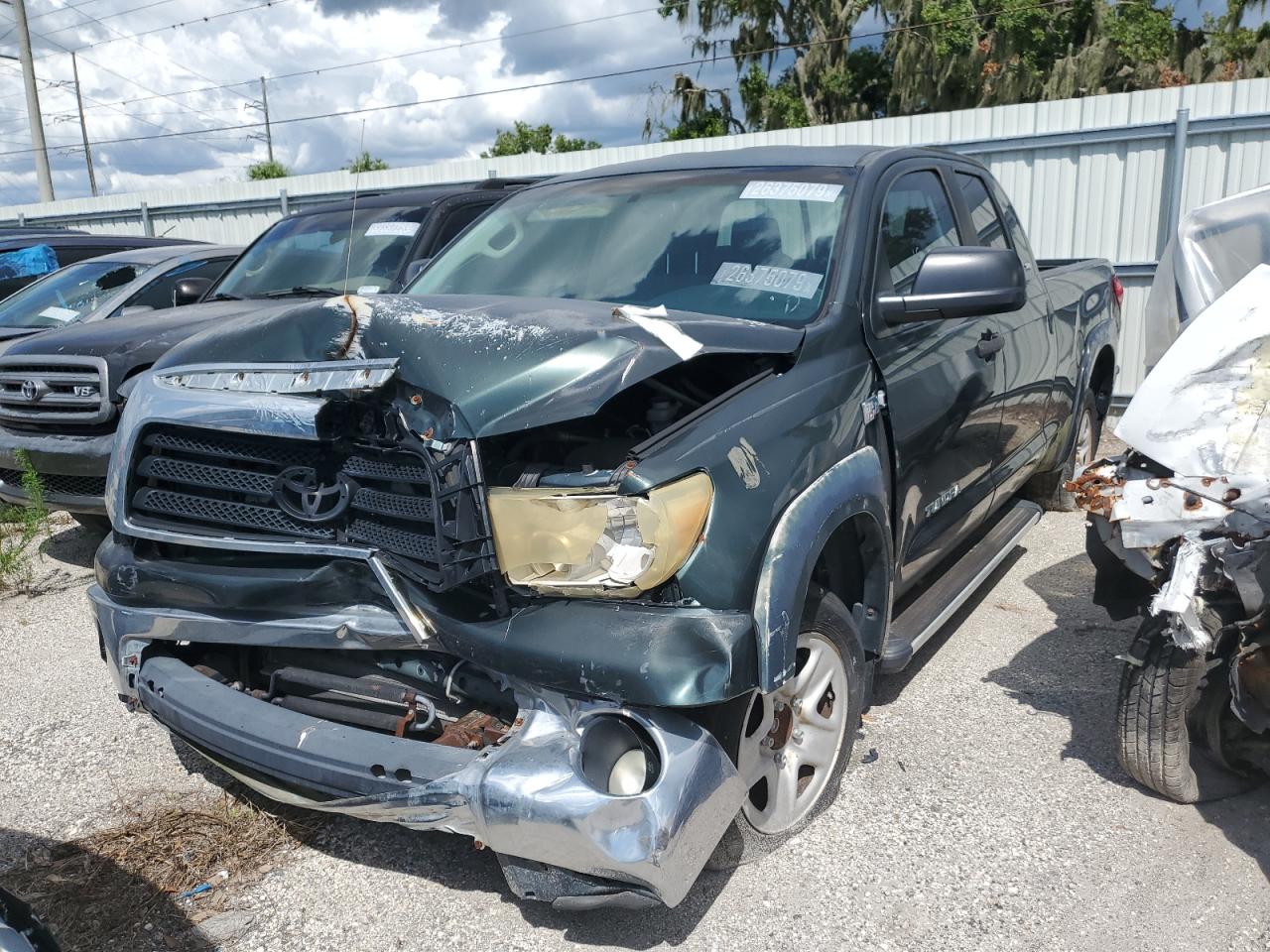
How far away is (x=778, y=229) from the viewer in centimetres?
340

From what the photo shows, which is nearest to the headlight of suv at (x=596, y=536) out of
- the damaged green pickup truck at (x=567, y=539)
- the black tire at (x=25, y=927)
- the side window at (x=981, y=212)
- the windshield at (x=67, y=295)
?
the damaged green pickup truck at (x=567, y=539)

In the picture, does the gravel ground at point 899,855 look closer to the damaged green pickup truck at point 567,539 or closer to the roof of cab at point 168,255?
the damaged green pickup truck at point 567,539

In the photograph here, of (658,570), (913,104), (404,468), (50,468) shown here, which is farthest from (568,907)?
(913,104)

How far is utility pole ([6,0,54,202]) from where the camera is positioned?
24.2 meters

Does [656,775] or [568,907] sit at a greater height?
[656,775]

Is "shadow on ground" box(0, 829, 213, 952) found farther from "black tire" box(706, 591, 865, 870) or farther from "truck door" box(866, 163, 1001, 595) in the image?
"truck door" box(866, 163, 1001, 595)

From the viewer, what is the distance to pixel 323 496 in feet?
8.25

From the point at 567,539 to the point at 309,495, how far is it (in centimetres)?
70

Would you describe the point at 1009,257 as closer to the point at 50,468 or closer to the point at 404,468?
the point at 404,468

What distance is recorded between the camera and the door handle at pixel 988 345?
12.6 feet

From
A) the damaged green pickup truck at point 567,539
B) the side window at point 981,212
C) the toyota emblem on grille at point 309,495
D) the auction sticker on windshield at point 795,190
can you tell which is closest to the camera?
the damaged green pickup truck at point 567,539

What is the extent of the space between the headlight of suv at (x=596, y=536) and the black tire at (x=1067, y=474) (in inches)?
151

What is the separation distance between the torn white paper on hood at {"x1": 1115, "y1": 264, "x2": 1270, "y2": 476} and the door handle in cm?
93

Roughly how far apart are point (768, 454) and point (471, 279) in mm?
1686
